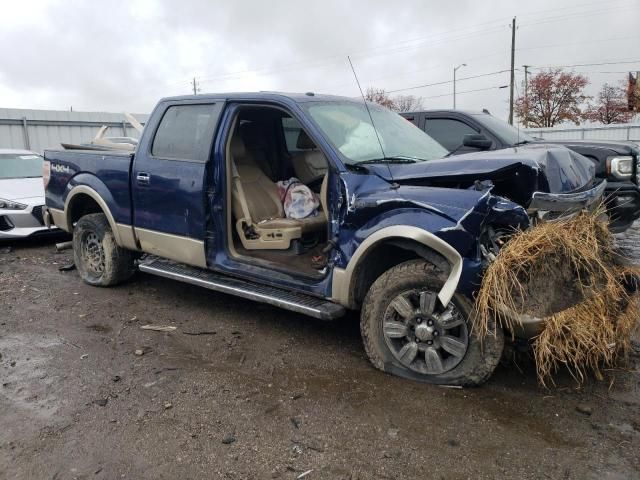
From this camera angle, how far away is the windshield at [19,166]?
9219 mm

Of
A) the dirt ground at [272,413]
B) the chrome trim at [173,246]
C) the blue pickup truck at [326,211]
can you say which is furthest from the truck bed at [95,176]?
the dirt ground at [272,413]

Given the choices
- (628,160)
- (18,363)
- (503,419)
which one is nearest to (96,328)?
(18,363)

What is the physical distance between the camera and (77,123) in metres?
24.6

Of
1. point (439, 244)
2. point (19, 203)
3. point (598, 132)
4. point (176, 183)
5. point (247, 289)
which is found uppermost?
point (598, 132)

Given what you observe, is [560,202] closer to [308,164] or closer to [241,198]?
[308,164]

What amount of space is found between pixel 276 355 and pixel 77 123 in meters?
23.8

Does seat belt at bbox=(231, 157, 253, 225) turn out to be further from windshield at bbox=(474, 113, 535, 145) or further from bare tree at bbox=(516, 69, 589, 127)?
bare tree at bbox=(516, 69, 589, 127)

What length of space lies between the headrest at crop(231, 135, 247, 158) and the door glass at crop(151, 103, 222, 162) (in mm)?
277

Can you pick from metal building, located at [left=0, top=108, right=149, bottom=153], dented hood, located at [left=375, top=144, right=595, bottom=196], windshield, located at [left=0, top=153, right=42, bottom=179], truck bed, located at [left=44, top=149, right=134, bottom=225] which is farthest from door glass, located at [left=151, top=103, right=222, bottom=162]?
metal building, located at [left=0, top=108, right=149, bottom=153]

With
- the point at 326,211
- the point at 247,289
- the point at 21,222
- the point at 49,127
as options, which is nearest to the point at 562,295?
the point at 326,211

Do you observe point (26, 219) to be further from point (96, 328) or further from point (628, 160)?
point (628, 160)

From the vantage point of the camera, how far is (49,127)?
23.4 meters

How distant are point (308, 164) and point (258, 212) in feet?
2.48

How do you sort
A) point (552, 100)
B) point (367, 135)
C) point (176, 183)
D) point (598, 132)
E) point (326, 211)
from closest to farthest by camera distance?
point (326, 211), point (367, 135), point (176, 183), point (598, 132), point (552, 100)
